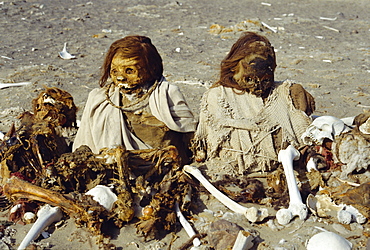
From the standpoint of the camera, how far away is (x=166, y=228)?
3.77m

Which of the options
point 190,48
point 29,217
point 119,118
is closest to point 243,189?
point 119,118

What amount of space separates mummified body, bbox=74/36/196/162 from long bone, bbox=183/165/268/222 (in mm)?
598

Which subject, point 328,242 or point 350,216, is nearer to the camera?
point 328,242

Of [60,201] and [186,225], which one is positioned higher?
[60,201]

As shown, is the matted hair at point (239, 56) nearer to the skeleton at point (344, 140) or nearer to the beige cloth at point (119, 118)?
the beige cloth at point (119, 118)

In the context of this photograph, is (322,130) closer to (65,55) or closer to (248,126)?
(248,126)

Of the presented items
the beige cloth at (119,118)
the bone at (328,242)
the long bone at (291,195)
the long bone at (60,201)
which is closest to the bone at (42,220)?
the long bone at (60,201)

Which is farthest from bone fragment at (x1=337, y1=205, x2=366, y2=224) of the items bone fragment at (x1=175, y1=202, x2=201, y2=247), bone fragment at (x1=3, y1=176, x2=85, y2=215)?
bone fragment at (x1=3, y1=176, x2=85, y2=215)

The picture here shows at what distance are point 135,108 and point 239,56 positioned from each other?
3.76 feet

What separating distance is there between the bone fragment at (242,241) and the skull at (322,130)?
52.5 inches

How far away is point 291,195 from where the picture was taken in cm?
385

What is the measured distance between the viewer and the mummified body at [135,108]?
439 centimetres

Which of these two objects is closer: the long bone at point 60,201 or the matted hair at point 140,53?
the long bone at point 60,201

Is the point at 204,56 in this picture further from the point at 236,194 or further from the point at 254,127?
the point at 236,194
